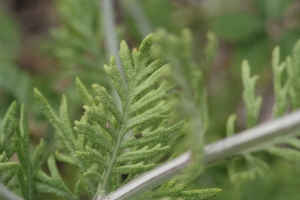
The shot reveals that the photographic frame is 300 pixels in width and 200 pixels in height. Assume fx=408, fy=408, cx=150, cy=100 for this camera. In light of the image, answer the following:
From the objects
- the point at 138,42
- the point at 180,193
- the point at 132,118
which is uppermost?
the point at 138,42

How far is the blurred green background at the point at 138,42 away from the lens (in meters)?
2.31

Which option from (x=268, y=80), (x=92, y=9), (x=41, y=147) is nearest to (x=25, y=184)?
(x=41, y=147)

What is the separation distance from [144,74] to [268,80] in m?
2.36

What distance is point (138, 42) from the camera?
3.03 m

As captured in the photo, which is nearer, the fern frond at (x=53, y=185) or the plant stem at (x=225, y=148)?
the plant stem at (x=225, y=148)

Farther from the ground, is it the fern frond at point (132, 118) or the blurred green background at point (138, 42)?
the blurred green background at point (138, 42)

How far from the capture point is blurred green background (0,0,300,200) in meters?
2.31

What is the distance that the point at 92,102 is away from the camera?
114 cm

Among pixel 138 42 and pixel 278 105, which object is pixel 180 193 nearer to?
pixel 278 105

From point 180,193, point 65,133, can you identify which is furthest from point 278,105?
point 65,133

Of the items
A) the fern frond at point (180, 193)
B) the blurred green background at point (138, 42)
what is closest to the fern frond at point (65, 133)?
the fern frond at point (180, 193)

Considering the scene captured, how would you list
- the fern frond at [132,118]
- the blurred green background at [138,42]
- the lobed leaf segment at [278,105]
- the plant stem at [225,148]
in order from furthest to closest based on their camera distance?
the blurred green background at [138,42] < the lobed leaf segment at [278,105] < the fern frond at [132,118] < the plant stem at [225,148]

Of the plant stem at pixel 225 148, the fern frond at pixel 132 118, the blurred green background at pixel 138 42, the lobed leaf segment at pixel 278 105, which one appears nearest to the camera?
the plant stem at pixel 225 148

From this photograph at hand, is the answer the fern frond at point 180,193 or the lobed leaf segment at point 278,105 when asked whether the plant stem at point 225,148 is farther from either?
the lobed leaf segment at point 278,105
